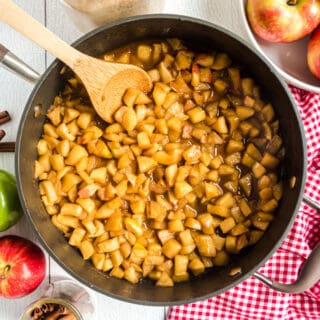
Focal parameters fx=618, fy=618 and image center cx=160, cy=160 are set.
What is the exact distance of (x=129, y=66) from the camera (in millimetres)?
1535

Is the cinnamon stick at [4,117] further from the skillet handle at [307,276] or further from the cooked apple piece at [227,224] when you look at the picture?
the skillet handle at [307,276]

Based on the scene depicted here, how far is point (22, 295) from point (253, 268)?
64 centimetres

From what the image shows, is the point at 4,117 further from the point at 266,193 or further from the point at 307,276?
the point at 307,276

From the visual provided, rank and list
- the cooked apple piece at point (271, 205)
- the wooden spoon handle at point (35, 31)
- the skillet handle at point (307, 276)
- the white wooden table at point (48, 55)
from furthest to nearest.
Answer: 1. the white wooden table at point (48, 55)
2. the cooked apple piece at point (271, 205)
3. the skillet handle at point (307, 276)
4. the wooden spoon handle at point (35, 31)

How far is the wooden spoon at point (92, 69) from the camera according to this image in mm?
1398

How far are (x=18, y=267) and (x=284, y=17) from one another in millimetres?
944

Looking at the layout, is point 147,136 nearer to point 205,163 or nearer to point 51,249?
point 205,163

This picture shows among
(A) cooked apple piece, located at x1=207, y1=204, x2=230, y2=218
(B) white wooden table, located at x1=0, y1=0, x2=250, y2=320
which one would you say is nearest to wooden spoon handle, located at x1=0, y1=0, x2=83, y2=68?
(B) white wooden table, located at x1=0, y1=0, x2=250, y2=320

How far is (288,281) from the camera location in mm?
1708

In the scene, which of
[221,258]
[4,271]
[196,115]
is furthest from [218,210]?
[4,271]

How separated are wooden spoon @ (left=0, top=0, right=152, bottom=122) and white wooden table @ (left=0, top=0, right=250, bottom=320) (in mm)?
247

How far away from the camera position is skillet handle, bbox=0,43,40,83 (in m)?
1.42

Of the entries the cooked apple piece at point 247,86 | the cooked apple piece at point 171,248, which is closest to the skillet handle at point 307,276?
the cooked apple piece at point 171,248

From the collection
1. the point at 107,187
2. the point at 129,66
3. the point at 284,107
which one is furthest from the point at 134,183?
the point at 284,107
